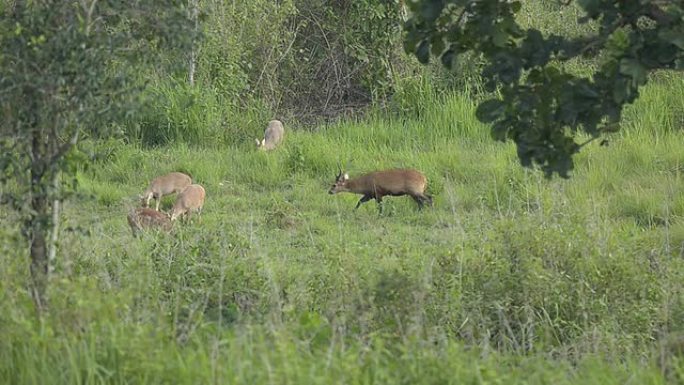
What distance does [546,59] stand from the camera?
5.10 meters

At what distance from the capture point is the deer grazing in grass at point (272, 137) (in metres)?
12.7

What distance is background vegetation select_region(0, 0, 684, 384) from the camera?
16.2 feet

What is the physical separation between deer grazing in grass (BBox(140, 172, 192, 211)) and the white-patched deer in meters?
0.54

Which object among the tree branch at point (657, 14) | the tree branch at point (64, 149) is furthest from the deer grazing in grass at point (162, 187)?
the tree branch at point (657, 14)

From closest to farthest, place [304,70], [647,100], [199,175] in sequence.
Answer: [199,175]
[647,100]
[304,70]

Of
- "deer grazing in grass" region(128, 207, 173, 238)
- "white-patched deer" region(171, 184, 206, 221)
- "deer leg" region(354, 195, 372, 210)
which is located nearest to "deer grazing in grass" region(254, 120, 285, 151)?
"deer leg" region(354, 195, 372, 210)

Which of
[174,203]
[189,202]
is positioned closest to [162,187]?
[174,203]

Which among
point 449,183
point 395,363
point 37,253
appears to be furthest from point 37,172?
point 449,183

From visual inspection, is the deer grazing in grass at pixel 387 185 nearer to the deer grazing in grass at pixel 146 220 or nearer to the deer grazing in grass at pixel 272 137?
the deer grazing in grass at pixel 272 137

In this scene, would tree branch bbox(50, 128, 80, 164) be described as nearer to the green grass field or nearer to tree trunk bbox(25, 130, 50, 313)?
tree trunk bbox(25, 130, 50, 313)

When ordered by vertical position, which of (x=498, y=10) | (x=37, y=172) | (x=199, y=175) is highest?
(x=498, y=10)

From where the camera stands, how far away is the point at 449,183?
36.1ft

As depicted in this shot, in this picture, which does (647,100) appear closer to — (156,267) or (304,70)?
(304,70)

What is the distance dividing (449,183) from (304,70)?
4648 millimetres
